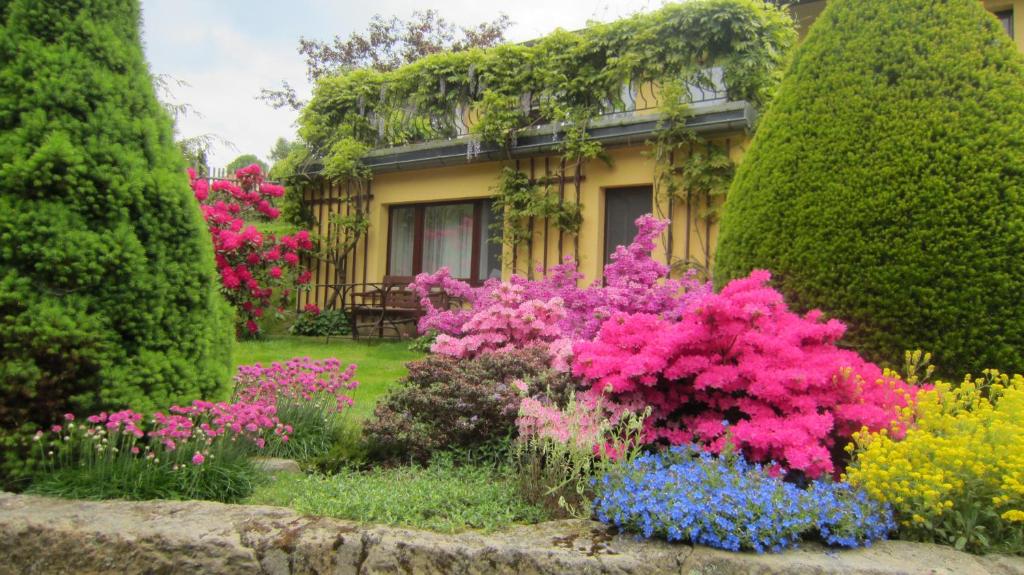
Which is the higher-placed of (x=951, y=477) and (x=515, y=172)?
(x=515, y=172)

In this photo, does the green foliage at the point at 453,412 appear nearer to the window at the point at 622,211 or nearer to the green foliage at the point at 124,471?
the green foliage at the point at 124,471

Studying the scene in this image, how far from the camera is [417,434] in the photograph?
3900 mm

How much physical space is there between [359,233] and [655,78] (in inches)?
216

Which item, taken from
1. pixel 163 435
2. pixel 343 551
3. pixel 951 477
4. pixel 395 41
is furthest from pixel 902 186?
pixel 395 41

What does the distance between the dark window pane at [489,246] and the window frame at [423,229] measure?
36 mm

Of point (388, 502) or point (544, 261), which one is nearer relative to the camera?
point (388, 502)

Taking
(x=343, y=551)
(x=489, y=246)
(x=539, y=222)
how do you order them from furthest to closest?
(x=489, y=246), (x=539, y=222), (x=343, y=551)

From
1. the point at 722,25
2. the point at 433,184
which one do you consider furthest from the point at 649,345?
the point at 433,184

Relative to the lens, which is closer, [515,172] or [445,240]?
[515,172]

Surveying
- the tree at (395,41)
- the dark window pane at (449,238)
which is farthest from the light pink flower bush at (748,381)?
the tree at (395,41)

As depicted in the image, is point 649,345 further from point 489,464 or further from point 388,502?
point 388,502

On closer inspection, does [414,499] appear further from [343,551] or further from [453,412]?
[453,412]

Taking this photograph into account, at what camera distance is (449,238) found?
11.5m

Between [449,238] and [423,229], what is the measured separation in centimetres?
55
